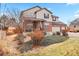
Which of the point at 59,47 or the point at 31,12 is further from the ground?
the point at 31,12

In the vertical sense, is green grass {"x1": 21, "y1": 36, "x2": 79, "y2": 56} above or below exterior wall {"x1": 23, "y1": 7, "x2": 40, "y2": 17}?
below

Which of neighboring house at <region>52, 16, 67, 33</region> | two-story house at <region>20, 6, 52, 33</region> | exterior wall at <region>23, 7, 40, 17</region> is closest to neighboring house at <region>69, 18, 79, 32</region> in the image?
neighboring house at <region>52, 16, 67, 33</region>

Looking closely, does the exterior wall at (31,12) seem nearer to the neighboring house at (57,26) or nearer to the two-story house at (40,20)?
the two-story house at (40,20)

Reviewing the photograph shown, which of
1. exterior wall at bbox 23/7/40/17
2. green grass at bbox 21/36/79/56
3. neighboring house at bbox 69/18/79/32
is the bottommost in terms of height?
green grass at bbox 21/36/79/56

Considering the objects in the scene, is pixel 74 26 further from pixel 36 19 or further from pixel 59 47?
pixel 36 19

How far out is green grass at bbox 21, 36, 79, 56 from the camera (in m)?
1.71

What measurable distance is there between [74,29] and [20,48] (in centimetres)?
50

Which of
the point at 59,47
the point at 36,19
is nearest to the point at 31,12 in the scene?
the point at 36,19

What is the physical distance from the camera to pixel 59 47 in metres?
1.73

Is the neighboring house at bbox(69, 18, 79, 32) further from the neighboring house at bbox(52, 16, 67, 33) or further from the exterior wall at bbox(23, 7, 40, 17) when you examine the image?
the exterior wall at bbox(23, 7, 40, 17)

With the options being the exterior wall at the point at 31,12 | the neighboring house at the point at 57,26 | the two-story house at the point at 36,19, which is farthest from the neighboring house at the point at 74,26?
the exterior wall at the point at 31,12

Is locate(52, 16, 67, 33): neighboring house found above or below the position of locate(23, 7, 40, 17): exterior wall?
below

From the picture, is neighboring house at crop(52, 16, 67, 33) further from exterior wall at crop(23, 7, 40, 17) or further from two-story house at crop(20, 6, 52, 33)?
exterior wall at crop(23, 7, 40, 17)

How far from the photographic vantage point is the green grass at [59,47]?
5.62ft
